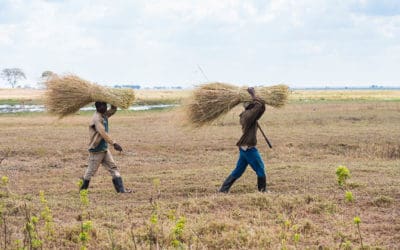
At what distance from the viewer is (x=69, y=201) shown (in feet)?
29.9

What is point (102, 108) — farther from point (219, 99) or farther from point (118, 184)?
point (219, 99)

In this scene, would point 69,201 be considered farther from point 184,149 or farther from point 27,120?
point 27,120

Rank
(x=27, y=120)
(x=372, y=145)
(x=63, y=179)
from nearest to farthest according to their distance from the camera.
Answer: (x=63, y=179), (x=372, y=145), (x=27, y=120)

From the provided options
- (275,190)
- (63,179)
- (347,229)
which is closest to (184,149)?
(63,179)

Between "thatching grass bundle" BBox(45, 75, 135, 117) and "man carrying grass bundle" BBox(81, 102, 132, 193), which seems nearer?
"man carrying grass bundle" BBox(81, 102, 132, 193)

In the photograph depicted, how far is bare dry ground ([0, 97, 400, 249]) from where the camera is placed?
22.1ft

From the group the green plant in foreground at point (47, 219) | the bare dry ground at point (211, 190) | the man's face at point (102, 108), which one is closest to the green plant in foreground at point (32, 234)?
the green plant in foreground at point (47, 219)

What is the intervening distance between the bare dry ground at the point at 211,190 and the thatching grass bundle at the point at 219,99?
14.7 inches

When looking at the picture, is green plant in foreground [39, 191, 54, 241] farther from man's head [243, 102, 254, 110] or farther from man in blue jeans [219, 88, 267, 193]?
man's head [243, 102, 254, 110]

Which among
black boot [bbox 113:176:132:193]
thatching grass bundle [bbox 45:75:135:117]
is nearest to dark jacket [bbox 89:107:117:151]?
thatching grass bundle [bbox 45:75:135:117]

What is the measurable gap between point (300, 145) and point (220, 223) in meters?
9.66

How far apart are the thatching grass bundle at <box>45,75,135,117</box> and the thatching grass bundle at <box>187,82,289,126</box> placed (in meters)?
1.16

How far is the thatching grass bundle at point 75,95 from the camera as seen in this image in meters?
9.78

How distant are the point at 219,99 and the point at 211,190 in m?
1.59
